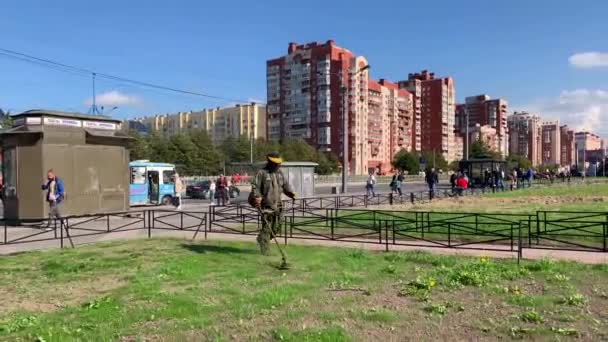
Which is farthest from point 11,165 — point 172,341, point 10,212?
point 172,341

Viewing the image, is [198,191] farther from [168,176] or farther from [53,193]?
[53,193]

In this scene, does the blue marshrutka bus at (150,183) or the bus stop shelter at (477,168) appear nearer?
the blue marshrutka bus at (150,183)

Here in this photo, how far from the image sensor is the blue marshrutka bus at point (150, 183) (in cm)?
2801

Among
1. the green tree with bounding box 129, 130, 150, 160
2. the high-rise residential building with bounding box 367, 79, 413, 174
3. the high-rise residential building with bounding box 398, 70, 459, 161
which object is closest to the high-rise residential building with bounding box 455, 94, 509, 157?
the high-rise residential building with bounding box 398, 70, 459, 161

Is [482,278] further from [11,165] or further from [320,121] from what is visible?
[320,121]

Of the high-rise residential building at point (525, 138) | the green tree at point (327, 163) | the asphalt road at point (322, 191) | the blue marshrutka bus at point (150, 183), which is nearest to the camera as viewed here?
the blue marshrutka bus at point (150, 183)

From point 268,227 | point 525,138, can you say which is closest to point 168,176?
point 268,227

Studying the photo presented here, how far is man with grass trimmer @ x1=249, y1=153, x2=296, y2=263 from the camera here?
1007cm

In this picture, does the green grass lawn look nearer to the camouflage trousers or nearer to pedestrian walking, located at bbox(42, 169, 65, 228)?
the camouflage trousers

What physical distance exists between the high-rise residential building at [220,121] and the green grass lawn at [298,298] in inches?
4759

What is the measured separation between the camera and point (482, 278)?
784cm

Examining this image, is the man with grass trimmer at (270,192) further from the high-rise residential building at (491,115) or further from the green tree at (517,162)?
the high-rise residential building at (491,115)

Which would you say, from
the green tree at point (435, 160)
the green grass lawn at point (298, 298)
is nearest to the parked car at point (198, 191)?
the green grass lawn at point (298, 298)

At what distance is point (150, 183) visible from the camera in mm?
29094
